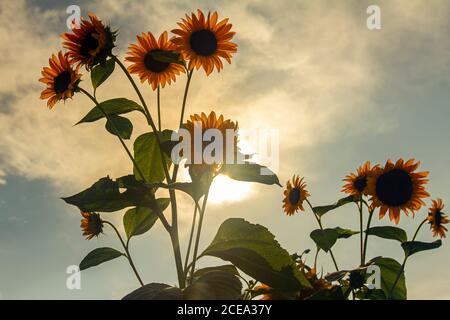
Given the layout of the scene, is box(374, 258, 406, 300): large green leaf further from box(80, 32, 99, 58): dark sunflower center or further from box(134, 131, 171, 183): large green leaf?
box(80, 32, 99, 58): dark sunflower center

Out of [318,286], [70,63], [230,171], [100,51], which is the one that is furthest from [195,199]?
[70,63]

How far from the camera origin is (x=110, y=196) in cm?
145

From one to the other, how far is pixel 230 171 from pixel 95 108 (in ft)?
2.43

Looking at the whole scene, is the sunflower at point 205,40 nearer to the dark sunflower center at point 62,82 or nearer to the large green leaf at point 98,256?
the dark sunflower center at point 62,82

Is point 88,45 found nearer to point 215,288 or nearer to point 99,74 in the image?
point 99,74

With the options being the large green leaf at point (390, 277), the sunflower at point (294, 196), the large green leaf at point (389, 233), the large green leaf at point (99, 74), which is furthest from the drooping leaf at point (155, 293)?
the sunflower at point (294, 196)

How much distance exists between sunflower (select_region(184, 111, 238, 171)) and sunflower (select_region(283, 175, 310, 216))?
248 cm

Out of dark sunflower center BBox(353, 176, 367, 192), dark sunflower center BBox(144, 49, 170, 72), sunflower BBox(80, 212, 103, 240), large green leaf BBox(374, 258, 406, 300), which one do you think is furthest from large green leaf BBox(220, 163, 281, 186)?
dark sunflower center BBox(353, 176, 367, 192)

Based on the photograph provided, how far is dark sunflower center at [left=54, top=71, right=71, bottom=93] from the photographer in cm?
181

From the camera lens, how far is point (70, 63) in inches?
70.2

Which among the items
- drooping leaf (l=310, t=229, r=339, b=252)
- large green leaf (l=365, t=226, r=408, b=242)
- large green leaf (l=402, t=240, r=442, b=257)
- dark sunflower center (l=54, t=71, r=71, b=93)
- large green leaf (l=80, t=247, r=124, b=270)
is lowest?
large green leaf (l=80, t=247, r=124, b=270)

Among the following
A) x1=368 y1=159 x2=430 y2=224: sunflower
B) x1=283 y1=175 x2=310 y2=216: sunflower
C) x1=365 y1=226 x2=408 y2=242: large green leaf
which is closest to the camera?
x1=368 y1=159 x2=430 y2=224: sunflower
